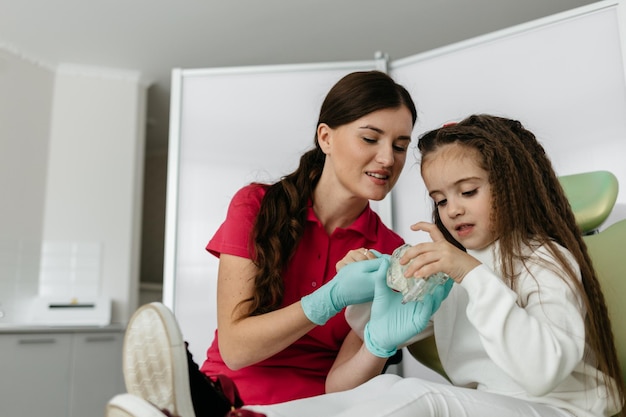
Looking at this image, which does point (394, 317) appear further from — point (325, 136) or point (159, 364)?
point (325, 136)

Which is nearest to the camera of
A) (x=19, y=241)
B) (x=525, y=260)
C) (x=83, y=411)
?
(x=525, y=260)

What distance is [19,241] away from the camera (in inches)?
152

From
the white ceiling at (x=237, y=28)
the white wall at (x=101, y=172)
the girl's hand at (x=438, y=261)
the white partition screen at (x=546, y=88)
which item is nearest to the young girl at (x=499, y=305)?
the girl's hand at (x=438, y=261)

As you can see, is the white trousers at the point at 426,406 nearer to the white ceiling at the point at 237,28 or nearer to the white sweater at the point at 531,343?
the white sweater at the point at 531,343

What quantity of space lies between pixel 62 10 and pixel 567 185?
3.10 meters

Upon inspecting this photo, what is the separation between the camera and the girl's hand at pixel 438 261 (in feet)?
3.21

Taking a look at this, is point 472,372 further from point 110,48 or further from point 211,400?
point 110,48

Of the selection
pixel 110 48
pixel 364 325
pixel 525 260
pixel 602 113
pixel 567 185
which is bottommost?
pixel 364 325

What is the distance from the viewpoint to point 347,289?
1161 millimetres

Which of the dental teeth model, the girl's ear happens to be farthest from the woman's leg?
the girl's ear

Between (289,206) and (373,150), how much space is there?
9.8 inches

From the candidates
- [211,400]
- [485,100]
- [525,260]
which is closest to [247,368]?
[211,400]

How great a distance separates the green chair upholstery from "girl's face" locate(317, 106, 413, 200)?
1.37ft

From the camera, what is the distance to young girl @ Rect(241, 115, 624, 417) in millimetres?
914
